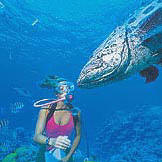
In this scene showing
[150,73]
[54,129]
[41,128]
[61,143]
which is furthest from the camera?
[54,129]

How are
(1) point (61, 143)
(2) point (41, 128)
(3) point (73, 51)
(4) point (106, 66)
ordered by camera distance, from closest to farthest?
(4) point (106, 66) → (1) point (61, 143) → (2) point (41, 128) → (3) point (73, 51)

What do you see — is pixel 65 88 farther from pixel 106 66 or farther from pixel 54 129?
pixel 106 66

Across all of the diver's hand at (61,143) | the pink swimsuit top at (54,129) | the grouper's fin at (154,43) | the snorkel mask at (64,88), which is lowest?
the diver's hand at (61,143)

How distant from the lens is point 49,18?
22625 millimetres

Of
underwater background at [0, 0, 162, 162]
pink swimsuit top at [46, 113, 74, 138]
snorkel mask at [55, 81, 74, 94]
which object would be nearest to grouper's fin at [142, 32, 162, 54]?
underwater background at [0, 0, 162, 162]

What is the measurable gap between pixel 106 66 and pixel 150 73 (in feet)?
2.91

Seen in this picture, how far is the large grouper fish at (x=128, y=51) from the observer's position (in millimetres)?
2160

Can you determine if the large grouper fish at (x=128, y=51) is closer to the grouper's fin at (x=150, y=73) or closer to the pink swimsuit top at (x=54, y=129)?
the grouper's fin at (x=150, y=73)

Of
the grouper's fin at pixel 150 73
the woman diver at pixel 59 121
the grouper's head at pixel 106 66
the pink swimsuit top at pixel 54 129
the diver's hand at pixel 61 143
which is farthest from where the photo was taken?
the pink swimsuit top at pixel 54 129

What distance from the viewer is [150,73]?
109 inches

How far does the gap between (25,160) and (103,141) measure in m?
7.99

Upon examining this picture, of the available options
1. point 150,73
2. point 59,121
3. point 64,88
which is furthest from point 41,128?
point 150,73

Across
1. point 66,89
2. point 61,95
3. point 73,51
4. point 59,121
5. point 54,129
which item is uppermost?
point 73,51

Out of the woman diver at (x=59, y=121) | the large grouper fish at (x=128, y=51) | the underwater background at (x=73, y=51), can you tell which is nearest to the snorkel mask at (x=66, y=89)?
the woman diver at (x=59, y=121)
